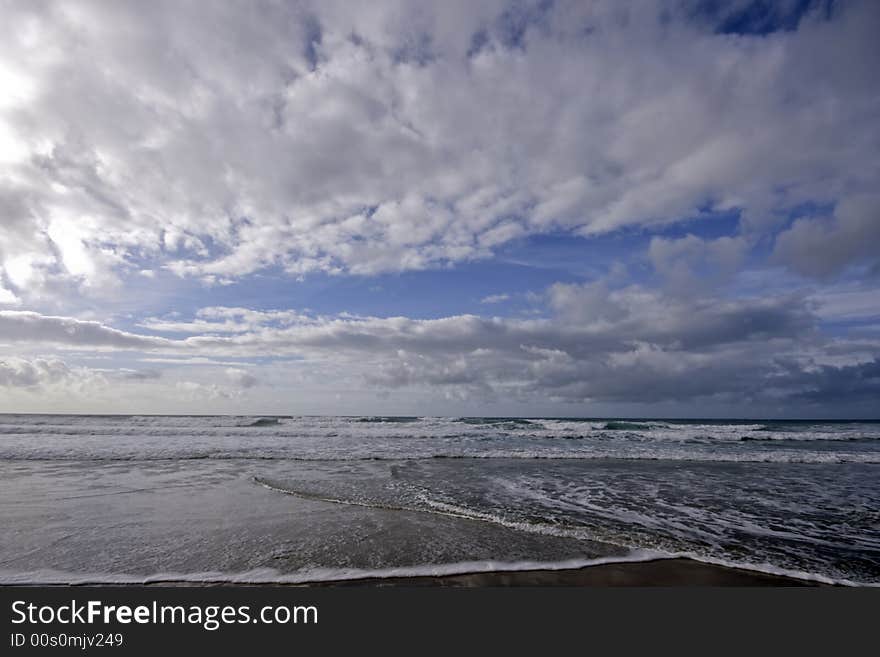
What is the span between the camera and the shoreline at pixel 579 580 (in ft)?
15.8

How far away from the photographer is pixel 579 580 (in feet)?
16.5

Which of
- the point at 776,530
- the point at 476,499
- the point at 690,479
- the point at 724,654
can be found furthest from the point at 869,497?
the point at 724,654

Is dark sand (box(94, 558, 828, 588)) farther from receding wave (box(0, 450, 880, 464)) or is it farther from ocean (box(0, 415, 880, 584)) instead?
receding wave (box(0, 450, 880, 464))

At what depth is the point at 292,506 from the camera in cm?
838

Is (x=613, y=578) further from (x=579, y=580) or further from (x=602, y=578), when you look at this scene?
(x=579, y=580)

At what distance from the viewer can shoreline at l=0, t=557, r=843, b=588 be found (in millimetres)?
4809

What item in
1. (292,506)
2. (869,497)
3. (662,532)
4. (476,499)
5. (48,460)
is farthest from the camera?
(48,460)

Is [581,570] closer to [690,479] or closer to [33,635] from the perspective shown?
[33,635]

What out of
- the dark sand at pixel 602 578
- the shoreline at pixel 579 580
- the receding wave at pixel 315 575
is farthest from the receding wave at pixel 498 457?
the dark sand at pixel 602 578

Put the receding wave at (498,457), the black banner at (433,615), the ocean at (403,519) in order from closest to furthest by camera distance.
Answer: the black banner at (433,615), the ocean at (403,519), the receding wave at (498,457)

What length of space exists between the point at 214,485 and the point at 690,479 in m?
13.8

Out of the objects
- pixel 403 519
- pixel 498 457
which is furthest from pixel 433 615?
pixel 498 457

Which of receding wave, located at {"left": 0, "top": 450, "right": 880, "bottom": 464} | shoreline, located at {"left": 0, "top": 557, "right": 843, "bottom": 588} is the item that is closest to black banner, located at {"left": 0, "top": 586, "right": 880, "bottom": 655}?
shoreline, located at {"left": 0, "top": 557, "right": 843, "bottom": 588}

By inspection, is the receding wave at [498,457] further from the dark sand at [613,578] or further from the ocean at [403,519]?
the dark sand at [613,578]
